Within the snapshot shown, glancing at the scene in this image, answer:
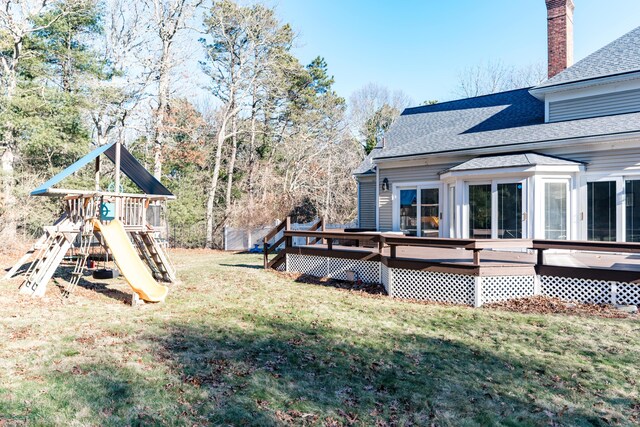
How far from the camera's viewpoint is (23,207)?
16.4 metres

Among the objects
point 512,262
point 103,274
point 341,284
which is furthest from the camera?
point 103,274

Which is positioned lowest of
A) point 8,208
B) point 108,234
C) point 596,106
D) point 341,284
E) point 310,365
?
point 310,365

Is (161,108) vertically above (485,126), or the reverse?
(161,108)

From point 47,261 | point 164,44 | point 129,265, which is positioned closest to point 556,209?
point 129,265

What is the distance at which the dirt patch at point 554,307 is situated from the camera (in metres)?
6.77

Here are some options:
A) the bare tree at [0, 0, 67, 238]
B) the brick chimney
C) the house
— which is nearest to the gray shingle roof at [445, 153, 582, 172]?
the house

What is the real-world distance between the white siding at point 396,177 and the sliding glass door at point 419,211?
35 centimetres

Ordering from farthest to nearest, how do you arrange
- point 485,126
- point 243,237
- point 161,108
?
1. point 243,237
2. point 161,108
3. point 485,126

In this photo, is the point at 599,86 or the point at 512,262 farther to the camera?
the point at 599,86

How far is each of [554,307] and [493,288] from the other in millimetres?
1047

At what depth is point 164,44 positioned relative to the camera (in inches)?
809

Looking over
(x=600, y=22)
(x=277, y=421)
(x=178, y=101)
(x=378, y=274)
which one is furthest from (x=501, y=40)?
(x=277, y=421)

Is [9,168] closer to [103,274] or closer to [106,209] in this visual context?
[103,274]

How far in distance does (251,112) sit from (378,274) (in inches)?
725
